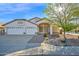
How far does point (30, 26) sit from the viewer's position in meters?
5.96

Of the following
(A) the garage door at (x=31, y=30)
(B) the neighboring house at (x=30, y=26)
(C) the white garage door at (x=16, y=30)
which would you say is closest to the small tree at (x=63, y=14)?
(B) the neighboring house at (x=30, y=26)

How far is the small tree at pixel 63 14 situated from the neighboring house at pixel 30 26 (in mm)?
113

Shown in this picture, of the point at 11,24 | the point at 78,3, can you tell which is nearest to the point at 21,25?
the point at 11,24

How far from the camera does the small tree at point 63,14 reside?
5.92m

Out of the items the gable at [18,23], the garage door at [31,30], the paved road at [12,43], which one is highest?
the gable at [18,23]

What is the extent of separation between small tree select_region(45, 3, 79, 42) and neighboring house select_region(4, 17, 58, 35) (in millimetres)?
113

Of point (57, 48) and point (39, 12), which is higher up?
point (39, 12)

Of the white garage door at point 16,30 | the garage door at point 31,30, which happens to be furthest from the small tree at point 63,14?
the white garage door at point 16,30

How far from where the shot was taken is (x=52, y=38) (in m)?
5.98

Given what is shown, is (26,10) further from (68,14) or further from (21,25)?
(68,14)

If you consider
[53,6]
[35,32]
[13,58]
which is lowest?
[13,58]

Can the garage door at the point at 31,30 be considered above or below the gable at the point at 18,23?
below

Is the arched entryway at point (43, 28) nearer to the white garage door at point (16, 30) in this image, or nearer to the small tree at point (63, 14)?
the small tree at point (63, 14)

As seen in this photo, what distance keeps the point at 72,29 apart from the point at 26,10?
79 cm
